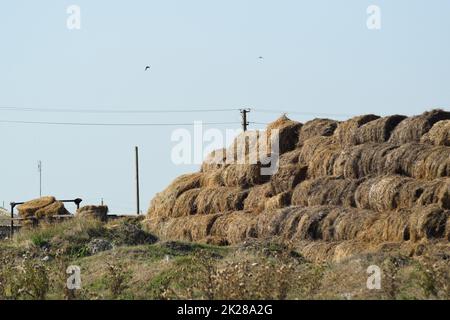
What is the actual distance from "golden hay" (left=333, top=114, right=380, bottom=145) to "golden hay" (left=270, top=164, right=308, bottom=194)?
4.68 feet

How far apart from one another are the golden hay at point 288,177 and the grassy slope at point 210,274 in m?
3.42

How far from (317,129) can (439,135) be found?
6.99 metres

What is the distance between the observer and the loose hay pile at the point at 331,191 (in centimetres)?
2347

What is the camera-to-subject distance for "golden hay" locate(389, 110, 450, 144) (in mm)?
25641

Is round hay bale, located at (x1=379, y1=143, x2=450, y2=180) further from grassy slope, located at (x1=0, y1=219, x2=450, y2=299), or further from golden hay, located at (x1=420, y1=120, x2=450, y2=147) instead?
grassy slope, located at (x1=0, y1=219, x2=450, y2=299)

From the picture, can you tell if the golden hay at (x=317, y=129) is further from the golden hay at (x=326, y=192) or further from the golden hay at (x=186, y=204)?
the golden hay at (x=186, y=204)

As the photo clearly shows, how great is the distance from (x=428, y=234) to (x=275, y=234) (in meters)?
6.21

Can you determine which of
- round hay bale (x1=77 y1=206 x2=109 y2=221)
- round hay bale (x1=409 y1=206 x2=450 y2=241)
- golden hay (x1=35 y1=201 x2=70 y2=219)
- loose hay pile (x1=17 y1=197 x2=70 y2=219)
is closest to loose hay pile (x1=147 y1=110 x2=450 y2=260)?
round hay bale (x1=409 y1=206 x2=450 y2=241)

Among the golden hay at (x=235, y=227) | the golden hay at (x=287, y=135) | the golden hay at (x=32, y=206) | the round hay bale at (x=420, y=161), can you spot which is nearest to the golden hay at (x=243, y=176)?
the golden hay at (x=287, y=135)

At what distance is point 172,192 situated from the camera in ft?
116

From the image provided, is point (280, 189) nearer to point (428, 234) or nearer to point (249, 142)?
point (249, 142)

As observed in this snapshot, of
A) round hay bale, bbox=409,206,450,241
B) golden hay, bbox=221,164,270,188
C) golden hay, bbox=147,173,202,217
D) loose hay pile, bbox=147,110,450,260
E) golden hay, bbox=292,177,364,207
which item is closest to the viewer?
round hay bale, bbox=409,206,450,241

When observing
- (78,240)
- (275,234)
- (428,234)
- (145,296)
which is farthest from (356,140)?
(145,296)

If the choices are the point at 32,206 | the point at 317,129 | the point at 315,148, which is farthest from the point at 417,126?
the point at 32,206
